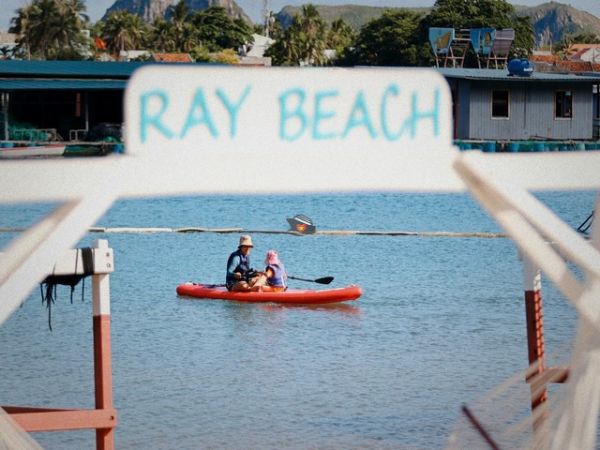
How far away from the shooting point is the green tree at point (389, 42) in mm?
84688

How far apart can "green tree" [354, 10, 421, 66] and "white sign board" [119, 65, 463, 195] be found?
80304mm

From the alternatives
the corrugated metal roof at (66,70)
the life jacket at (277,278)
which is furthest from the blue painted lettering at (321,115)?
the corrugated metal roof at (66,70)

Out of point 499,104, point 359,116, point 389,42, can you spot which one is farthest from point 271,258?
point 389,42

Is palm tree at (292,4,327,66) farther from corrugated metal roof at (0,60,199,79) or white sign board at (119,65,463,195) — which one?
white sign board at (119,65,463,195)

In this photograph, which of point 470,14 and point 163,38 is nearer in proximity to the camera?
point 470,14

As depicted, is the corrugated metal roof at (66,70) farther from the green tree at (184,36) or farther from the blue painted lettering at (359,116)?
the green tree at (184,36)

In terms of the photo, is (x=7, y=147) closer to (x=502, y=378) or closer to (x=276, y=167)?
(x=502, y=378)

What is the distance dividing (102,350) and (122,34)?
10788 centimetres

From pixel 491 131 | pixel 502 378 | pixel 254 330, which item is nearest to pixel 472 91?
pixel 491 131

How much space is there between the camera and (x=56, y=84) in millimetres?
45750

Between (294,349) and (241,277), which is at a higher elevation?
(241,277)

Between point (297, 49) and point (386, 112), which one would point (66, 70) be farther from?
point (297, 49)

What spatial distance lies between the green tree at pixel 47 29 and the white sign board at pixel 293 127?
9812cm

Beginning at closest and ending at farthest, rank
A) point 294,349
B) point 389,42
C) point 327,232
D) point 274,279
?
point 294,349, point 274,279, point 327,232, point 389,42
